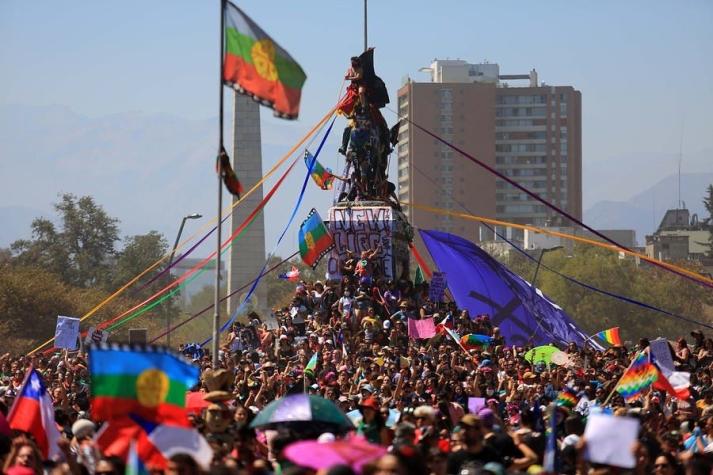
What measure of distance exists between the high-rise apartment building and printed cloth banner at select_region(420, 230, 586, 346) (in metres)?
111

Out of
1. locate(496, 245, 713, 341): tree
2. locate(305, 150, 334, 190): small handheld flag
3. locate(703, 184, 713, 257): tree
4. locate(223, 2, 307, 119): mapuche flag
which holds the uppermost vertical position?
locate(223, 2, 307, 119): mapuche flag

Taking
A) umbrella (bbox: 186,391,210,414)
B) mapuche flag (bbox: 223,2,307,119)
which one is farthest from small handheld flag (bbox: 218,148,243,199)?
umbrella (bbox: 186,391,210,414)

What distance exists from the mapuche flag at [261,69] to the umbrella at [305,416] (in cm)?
427

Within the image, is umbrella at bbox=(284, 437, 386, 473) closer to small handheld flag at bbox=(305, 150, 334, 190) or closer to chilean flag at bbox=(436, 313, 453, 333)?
chilean flag at bbox=(436, 313, 453, 333)

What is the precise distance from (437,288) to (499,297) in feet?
7.47

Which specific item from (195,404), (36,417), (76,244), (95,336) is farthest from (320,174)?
(76,244)

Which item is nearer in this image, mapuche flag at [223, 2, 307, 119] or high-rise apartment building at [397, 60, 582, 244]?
mapuche flag at [223, 2, 307, 119]

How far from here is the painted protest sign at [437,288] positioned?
124 feet

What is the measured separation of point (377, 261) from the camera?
124ft

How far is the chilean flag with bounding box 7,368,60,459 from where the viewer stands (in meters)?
16.5

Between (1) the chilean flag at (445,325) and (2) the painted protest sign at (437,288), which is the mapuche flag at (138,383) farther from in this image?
(2) the painted protest sign at (437,288)

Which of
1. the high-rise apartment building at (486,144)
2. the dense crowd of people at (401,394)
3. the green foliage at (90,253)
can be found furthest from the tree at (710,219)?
the dense crowd of people at (401,394)

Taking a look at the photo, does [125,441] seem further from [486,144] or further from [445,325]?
[486,144]

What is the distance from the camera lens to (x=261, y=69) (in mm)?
19094
